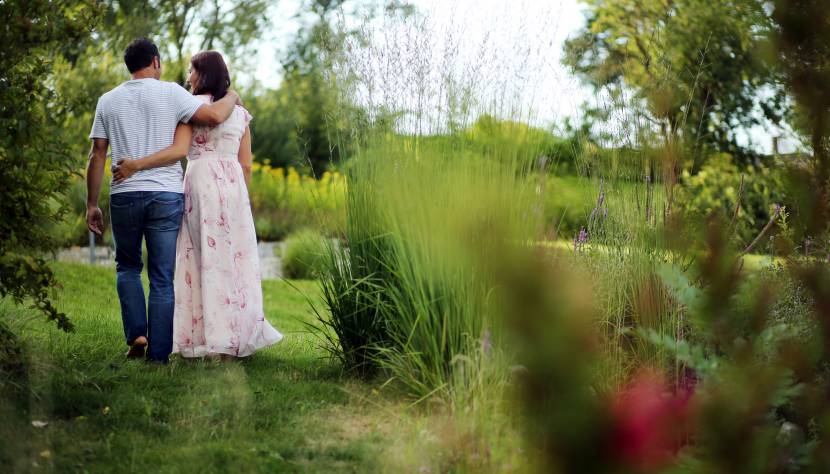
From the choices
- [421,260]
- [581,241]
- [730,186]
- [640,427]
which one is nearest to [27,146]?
[421,260]

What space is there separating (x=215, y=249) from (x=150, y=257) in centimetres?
A: 34

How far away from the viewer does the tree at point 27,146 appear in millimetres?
3664

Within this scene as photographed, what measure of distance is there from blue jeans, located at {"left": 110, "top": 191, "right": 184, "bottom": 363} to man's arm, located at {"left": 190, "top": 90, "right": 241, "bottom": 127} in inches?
16.7

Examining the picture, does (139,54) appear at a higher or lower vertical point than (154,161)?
higher

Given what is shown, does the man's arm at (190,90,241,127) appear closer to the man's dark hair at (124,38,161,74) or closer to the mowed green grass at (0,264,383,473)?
the man's dark hair at (124,38,161,74)

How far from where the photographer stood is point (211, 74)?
4.70 metres

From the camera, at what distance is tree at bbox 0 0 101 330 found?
3.66 metres

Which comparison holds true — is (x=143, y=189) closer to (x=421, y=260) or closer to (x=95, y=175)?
(x=95, y=175)

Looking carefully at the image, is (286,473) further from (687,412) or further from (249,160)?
(249,160)

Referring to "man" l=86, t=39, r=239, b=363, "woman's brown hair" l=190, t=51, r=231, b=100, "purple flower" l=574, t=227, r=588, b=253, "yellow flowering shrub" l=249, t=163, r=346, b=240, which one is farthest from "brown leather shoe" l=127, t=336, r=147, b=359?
"yellow flowering shrub" l=249, t=163, r=346, b=240

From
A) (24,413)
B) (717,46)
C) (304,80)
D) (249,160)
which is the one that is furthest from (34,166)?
(304,80)

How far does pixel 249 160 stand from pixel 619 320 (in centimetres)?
236

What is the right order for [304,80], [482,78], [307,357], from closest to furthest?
[482,78]
[307,357]
[304,80]

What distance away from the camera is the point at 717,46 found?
10.2m
